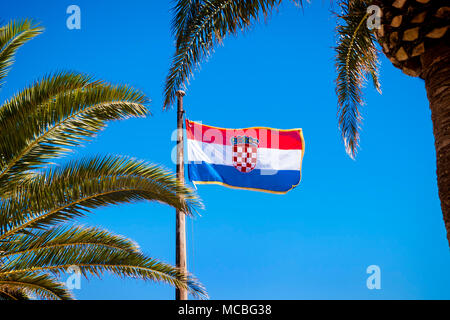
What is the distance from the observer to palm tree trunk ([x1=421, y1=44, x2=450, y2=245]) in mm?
2590

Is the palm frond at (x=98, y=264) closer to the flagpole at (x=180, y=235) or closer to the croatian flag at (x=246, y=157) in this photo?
the flagpole at (x=180, y=235)

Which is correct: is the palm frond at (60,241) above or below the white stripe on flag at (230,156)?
below

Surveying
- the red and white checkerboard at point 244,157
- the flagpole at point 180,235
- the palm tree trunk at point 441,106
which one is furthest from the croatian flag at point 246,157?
the palm tree trunk at point 441,106

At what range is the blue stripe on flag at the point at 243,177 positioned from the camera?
34.1ft

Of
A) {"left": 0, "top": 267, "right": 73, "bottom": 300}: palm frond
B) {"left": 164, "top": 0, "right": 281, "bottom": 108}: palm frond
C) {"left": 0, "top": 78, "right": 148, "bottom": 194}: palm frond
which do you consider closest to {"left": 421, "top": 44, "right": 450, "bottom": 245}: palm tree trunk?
{"left": 164, "top": 0, "right": 281, "bottom": 108}: palm frond

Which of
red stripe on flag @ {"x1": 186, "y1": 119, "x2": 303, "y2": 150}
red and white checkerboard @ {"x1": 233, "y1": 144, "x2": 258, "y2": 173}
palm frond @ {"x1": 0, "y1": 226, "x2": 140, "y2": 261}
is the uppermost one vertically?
red stripe on flag @ {"x1": 186, "y1": 119, "x2": 303, "y2": 150}

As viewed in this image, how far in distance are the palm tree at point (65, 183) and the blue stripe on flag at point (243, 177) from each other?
3767 mm

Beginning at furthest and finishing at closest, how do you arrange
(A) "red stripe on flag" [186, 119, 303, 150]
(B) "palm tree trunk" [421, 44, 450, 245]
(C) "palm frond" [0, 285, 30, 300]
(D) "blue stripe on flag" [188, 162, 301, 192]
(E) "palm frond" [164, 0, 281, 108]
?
(A) "red stripe on flag" [186, 119, 303, 150] < (D) "blue stripe on flag" [188, 162, 301, 192] < (C) "palm frond" [0, 285, 30, 300] < (E) "palm frond" [164, 0, 281, 108] < (B) "palm tree trunk" [421, 44, 450, 245]

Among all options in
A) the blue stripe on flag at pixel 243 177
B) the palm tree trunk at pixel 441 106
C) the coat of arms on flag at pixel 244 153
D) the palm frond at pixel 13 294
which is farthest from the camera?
the coat of arms on flag at pixel 244 153

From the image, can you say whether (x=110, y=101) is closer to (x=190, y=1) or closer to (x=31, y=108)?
(x=31, y=108)

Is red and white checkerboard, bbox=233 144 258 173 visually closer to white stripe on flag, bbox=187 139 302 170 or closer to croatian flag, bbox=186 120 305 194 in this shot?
croatian flag, bbox=186 120 305 194

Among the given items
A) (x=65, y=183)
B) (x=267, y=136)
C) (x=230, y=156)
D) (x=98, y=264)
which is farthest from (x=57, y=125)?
(x=267, y=136)

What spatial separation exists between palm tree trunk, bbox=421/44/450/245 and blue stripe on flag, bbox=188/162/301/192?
746cm
